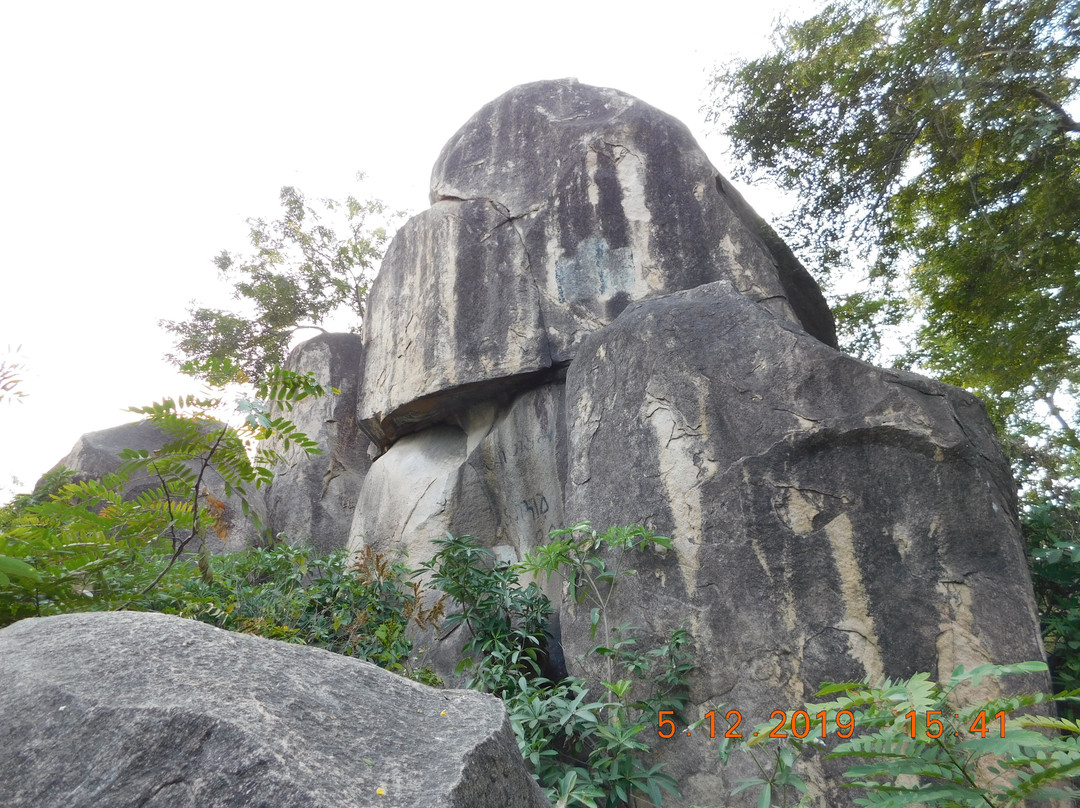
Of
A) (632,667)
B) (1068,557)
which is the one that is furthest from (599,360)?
(1068,557)

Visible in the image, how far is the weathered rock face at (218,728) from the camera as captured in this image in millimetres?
1528

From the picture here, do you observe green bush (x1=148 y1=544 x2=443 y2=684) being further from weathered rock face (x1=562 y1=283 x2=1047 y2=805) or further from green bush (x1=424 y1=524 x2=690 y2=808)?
weathered rock face (x1=562 y1=283 x2=1047 y2=805)

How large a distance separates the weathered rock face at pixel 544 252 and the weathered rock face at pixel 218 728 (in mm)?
4637

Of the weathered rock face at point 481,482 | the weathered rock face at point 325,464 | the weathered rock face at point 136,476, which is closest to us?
the weathered rock face at point 481,482

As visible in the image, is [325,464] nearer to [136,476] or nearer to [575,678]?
[136,476]

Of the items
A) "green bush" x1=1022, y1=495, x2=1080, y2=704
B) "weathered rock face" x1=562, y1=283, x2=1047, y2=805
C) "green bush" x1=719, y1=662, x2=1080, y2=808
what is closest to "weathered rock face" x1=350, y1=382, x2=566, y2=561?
"weathered rock face" x1=562, y1=283, x2=1047, y2=805

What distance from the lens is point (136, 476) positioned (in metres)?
9.97

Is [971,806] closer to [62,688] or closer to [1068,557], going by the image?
[62,688]

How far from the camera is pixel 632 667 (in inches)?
142

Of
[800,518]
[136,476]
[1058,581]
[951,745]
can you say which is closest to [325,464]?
[136,476]

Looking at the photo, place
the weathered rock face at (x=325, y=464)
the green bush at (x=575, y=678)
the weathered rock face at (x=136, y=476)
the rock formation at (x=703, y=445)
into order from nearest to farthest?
the green bush at (x=575, y=678)
the rock formation at (x=703, y=445)
the weathered rock face at (x=325, y=464)
the weathered rock face at (x=136, y=476)

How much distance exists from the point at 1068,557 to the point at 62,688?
15.5 feet

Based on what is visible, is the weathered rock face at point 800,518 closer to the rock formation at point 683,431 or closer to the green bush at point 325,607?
the rock formation at point 683,431

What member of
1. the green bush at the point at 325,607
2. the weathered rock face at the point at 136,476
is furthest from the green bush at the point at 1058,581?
the weathered rock face at the point at 136,476
